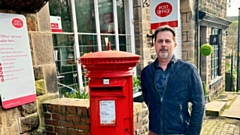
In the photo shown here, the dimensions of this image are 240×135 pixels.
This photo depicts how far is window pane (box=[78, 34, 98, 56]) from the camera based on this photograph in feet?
12.3

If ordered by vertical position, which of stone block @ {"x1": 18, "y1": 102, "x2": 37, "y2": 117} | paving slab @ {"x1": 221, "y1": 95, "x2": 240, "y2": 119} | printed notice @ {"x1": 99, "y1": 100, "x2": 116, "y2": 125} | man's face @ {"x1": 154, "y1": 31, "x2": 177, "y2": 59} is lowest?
paving slab @ {"x1": 221, "y1": 95, "x2": 240, "y2": 119}

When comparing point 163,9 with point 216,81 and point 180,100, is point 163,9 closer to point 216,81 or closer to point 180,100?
point 180,100

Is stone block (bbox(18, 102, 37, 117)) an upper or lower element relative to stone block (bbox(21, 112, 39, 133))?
upper

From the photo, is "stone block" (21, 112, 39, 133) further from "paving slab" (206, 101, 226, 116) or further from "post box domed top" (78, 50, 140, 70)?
"paving slab" (206, 101, 226, 116)

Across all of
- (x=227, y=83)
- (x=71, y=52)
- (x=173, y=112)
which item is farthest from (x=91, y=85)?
(x=227, y=83)

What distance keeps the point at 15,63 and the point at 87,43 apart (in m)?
1.78

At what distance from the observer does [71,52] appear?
3.58 m

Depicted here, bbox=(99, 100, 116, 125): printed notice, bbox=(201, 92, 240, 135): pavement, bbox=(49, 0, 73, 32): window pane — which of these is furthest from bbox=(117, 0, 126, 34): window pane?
bbox=(99, 100, 116, 125): printed notice

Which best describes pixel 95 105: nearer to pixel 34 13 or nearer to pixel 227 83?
pixel 34 13

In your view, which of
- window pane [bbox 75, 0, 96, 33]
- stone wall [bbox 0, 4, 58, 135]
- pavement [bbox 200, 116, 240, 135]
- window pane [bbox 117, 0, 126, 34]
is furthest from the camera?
window pane [bbox 117, 0, 126, 34]

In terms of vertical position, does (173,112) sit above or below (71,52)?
below

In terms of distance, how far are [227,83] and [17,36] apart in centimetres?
1206

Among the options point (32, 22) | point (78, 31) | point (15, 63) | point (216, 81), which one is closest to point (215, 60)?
point (216, 81)

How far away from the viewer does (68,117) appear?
248cm
